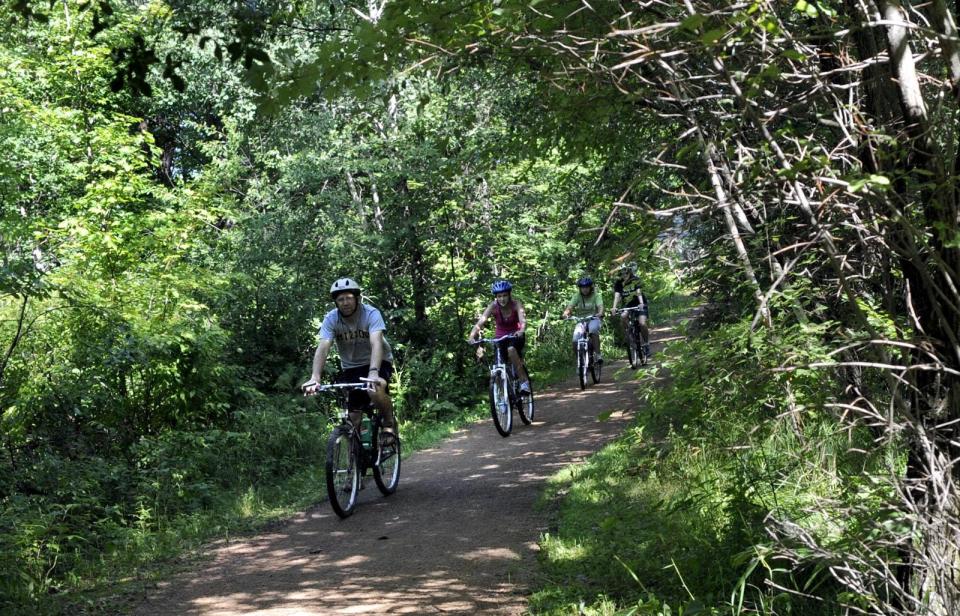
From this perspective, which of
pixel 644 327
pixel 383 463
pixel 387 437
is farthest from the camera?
pixel 644 327

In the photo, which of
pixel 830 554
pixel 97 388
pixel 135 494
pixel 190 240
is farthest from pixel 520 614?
pixel 190 240

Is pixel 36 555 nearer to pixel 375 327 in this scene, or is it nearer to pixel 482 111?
pixel 375 327

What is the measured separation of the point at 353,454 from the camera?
29.6 feet

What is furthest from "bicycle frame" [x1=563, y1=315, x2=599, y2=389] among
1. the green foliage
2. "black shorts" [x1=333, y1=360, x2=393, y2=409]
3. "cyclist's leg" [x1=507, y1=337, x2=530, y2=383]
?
the green foliage

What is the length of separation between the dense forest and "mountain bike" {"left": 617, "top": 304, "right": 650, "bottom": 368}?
1653mm

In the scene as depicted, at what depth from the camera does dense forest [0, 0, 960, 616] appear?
354 cm

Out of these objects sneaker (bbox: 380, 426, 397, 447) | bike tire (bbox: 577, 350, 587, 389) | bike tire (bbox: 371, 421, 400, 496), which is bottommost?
bike tire (bbox: 371, 421, 400, 496)

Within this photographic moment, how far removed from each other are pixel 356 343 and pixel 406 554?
288 centimetres

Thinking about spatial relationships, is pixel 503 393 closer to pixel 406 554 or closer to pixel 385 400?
pixel 385 400

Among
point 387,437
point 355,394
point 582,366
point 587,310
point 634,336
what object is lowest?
point 387,437

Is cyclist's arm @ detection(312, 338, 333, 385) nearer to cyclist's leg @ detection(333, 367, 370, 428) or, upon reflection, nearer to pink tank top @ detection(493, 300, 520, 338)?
cyclist's leg @ detection(333, 367, 370, 428)

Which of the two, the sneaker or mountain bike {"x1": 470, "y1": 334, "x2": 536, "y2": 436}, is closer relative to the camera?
the sneaker

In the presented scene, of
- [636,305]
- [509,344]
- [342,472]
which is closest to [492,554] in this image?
[342,472]

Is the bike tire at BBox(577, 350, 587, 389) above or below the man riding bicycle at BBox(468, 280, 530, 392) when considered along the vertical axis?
below
